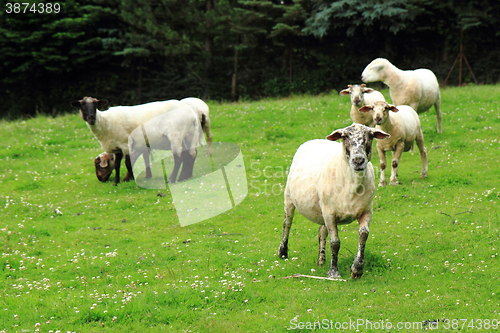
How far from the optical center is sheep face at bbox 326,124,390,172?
18.9ft

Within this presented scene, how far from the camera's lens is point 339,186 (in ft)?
20.6

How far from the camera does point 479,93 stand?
19.7m

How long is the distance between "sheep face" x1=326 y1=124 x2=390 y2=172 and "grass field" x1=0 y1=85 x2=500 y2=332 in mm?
1844

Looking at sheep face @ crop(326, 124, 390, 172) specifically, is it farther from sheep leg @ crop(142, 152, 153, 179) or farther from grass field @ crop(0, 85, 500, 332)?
sheep leg @ crop(142, 152, 153, 179)

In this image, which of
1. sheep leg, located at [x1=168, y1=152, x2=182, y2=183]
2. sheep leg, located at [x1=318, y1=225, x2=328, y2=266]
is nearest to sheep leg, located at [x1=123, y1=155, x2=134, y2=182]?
sheep leg, located at [x1=168, y1=152, x2=182, y2=183]

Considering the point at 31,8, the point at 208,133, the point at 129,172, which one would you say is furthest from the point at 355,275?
the point at 31,8

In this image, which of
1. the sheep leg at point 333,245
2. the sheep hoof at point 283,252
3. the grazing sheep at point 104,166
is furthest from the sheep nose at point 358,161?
the grazing sheep at point 104,166

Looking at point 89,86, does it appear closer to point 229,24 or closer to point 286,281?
point 229,24

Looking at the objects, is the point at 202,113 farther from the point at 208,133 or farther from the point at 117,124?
the point at 117,124

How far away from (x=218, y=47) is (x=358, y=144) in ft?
99.8

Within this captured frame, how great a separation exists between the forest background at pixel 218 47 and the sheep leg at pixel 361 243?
21.9m

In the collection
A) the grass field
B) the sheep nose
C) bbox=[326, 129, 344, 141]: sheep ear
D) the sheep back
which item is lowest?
the grass field

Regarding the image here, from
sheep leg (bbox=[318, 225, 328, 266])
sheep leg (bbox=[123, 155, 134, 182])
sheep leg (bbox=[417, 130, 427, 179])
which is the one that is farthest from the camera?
sheep leg (bbox=[123, 155, 134, 182])

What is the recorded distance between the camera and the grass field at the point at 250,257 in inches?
221
